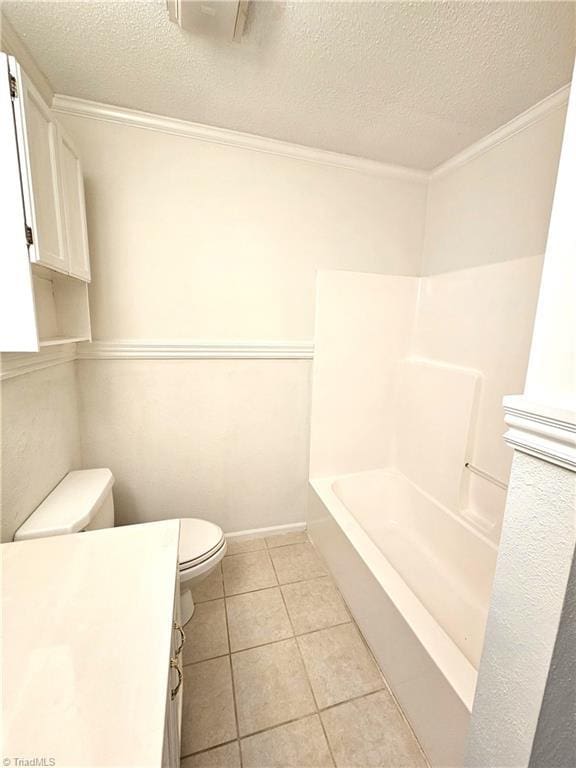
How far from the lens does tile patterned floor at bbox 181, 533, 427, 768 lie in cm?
105

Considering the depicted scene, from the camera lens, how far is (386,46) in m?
1.09

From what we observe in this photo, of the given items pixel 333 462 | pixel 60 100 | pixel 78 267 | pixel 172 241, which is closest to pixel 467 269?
pixel 333 462

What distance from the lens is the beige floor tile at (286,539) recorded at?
6.66 ft

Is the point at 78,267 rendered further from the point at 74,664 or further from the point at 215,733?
the point at 215,733

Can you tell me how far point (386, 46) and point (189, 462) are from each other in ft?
6.64

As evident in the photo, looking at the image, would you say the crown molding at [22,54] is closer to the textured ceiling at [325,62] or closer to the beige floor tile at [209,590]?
the textured ceiling at [325,62]

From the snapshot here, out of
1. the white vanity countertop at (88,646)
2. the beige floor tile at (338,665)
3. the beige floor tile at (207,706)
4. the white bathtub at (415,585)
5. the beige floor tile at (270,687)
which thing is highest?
the white vanity countertop at (88,646)

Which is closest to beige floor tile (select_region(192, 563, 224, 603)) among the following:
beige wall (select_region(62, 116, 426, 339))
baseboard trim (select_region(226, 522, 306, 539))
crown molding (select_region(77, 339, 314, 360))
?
baseboard trim (select_region(226, 522, 306, 539))

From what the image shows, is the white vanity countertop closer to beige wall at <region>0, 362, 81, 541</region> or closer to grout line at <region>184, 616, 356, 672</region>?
beige wall at <region>0, 362, 81, 541</region>

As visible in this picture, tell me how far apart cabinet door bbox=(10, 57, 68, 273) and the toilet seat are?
3.86ft

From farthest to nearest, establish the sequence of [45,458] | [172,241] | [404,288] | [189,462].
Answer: [404,288]
[189,462]
[172,241]
[45,458]

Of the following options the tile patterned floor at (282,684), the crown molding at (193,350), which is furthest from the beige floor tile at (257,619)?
the crown molding at (193,350)

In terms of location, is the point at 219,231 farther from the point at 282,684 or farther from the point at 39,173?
the point at 282,684

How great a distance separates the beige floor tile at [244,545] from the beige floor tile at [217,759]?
3.00 feet
